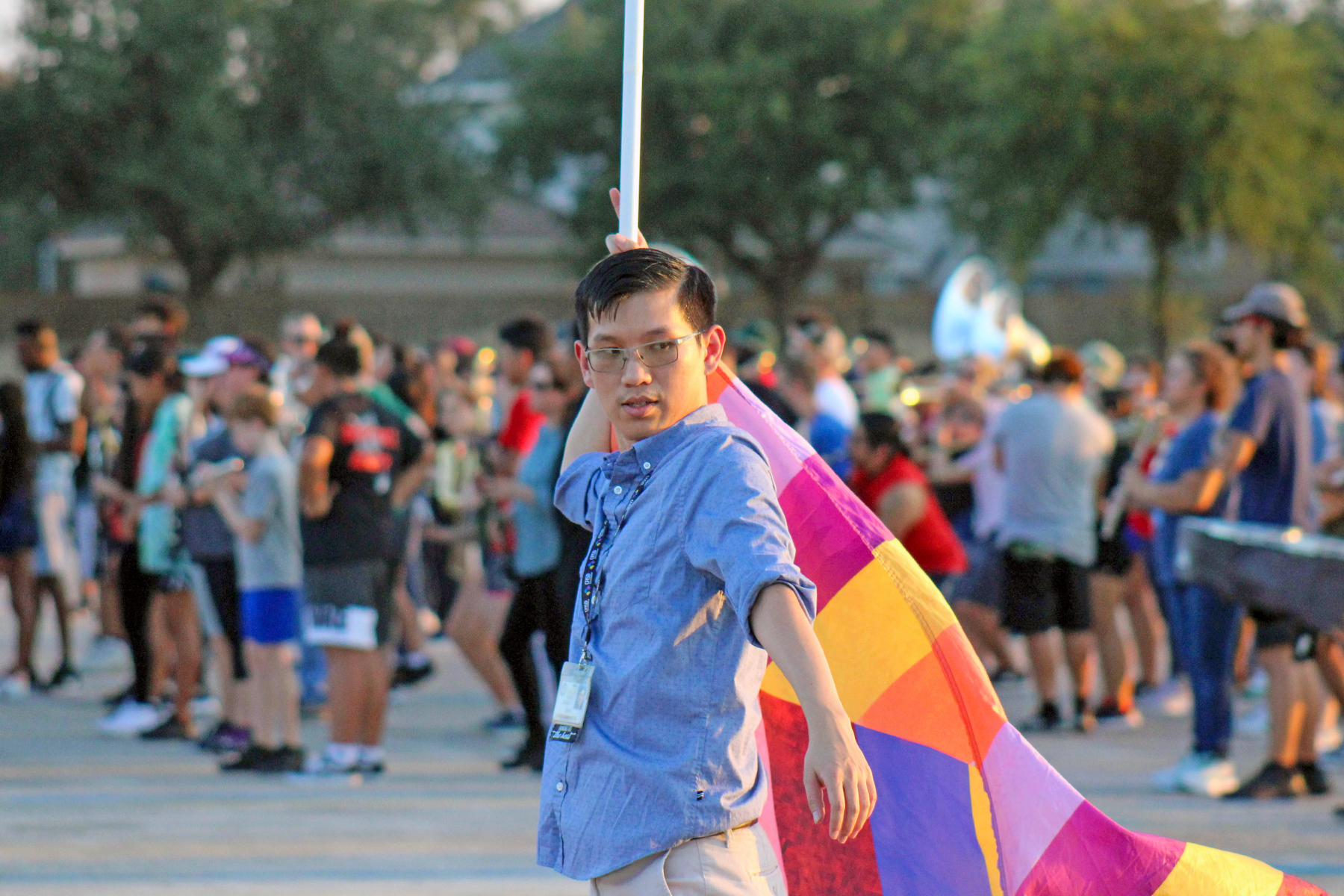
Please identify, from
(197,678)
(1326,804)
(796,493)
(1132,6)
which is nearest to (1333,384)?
(1326,804)

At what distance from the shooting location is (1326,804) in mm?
7270

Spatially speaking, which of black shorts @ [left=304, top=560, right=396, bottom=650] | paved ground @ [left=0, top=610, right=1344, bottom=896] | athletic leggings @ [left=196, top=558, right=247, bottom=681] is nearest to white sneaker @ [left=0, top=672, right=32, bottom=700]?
paved ground @ [left=0, top=610, right=1344, bottom=896]

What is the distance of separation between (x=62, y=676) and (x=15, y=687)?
33 centimetres

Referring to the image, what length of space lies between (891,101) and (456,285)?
1142 centimetres

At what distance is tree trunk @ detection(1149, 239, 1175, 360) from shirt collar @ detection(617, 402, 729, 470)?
28011 mm

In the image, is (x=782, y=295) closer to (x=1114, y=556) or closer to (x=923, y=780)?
(x=1114, y=556)

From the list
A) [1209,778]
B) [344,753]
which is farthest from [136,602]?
[1209,778]

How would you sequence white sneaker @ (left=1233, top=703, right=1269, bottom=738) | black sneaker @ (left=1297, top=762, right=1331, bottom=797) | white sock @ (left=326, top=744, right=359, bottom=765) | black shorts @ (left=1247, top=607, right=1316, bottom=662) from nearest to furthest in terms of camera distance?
black shorts @ (left=1247, top=607, right=1316, bottom=662) → black sneaker @ (left=1297, top=762, right=1331, bottom=797) → white sock @ (left=326, top=744, right=359, bottom=765) → white sneaker @ (left=1233, top=703, right=1269, bottom=738)

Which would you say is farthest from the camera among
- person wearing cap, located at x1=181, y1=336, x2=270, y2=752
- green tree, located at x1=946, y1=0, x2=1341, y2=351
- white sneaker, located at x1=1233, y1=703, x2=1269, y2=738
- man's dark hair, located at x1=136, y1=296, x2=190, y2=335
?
green tree, located at x1=946, y1=0, x2=1341, y2=351

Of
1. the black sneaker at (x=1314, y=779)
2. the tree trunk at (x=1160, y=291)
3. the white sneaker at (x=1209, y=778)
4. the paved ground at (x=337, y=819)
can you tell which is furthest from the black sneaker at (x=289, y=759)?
the tree trunk at (x=1160, y=291)

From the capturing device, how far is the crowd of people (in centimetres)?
753

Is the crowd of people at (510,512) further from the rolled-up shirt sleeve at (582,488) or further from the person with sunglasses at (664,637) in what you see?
the person with sunglasses at (664,637)

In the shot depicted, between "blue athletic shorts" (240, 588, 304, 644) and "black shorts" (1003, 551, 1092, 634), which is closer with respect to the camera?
"blue athletic shorts" (240, 588, 304, 644)

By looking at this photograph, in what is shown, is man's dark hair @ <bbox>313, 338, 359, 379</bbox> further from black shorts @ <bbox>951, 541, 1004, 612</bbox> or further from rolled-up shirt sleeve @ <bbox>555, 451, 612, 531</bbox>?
rolled-up shirt sleeve @ <bbox>555, 451, 612, 531</bbox>
